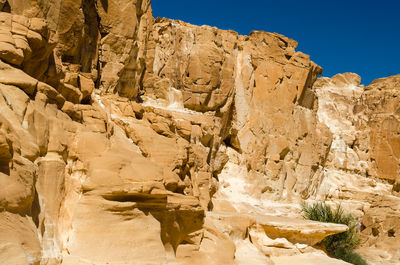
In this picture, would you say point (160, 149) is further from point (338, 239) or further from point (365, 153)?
point (365, 153)

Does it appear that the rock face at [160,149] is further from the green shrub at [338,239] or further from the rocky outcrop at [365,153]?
the green shrub at [338,239]

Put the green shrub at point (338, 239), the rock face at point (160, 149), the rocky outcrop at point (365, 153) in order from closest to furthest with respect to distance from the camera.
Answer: the rock face at point (160, 149), the green shrub at point (338, 239), the rocky outcrop at point (365, 153)

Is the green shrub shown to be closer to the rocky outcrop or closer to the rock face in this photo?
the rock face

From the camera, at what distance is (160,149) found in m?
10.2

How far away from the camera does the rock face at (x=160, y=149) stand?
7004 mm

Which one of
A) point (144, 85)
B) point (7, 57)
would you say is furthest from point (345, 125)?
point (7, 57)

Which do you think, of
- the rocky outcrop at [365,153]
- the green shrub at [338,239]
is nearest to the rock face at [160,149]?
the rocky outcrop at [365,153]

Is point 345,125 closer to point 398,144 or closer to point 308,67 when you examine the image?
point 398,144

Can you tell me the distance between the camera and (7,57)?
7051mm

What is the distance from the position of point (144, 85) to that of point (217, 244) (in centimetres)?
914

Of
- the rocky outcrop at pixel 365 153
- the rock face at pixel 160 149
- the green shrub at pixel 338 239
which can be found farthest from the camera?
the rocky outcrop at pixel 365 153

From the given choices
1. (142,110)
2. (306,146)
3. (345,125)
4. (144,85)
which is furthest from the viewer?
(345,125)

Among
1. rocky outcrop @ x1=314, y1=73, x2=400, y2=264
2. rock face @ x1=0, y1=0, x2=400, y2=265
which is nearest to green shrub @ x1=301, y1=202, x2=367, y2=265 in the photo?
rock face @ x1=0, y1=0, x2=400, y2=265

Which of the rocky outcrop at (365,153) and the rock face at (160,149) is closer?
the rock face at (160,149)
